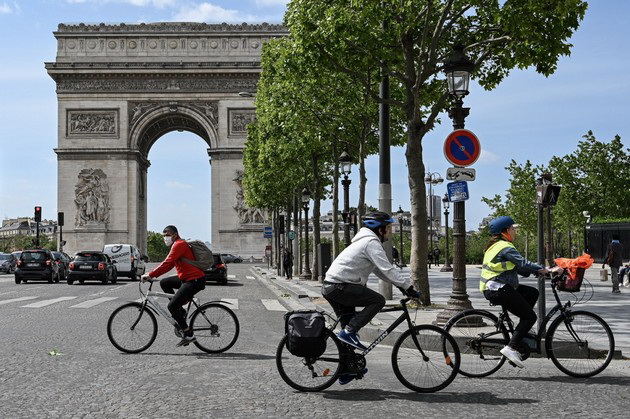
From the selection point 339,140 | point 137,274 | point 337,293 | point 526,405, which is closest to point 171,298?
point 337,293

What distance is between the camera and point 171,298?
1055 cm

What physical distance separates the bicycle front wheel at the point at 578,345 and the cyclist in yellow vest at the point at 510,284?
36cm

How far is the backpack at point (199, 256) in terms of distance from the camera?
10.4m

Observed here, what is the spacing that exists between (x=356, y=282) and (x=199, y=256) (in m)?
3.27

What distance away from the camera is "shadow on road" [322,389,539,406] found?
7270 millimetres

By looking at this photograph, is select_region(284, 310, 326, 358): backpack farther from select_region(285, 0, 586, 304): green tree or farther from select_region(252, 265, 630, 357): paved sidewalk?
select_region(285, 0, 586, 304): green tree

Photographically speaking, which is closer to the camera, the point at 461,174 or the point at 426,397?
the point at 426,397

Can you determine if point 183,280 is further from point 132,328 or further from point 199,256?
point 132,328

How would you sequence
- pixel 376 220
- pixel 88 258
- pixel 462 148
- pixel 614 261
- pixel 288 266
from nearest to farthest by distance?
pixel 376 220 < pixel 462 148 < pixel 614 261 < pixel 88 258 < pixel 288 266

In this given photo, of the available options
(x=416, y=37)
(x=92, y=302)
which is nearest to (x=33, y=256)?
(x=92, y=302)

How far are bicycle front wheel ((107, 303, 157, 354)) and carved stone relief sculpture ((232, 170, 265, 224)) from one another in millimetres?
55284

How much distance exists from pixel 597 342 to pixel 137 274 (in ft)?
104

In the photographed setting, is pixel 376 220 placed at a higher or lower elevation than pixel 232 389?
higher

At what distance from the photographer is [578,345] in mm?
8555
